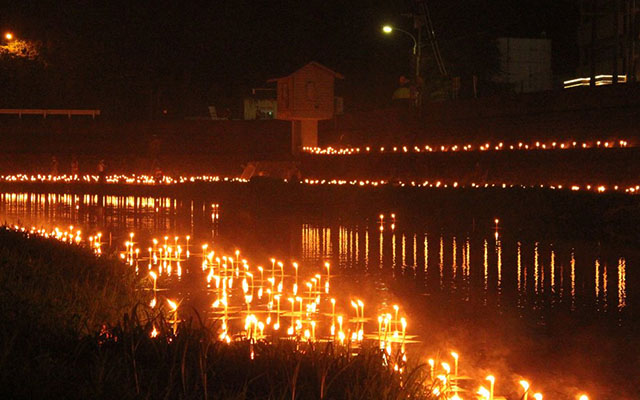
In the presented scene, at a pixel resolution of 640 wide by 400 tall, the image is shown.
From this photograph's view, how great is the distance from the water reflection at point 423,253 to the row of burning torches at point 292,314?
119 centimetres

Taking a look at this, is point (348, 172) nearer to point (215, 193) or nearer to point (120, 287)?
point (215, 193)

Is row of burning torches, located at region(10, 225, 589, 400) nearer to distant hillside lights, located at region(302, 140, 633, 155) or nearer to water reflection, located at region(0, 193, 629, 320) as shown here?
water reflection, located at region(0, 193, 629, 320)

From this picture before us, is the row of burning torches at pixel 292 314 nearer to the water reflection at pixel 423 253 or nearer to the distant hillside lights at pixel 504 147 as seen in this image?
the water reflection at pixel 423 253

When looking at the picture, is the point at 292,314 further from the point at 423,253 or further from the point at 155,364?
the point at 423,253

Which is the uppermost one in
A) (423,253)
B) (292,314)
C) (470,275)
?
(423,253)

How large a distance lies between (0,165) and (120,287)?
38610mm

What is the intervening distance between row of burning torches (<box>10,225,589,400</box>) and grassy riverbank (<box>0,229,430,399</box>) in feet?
0.96

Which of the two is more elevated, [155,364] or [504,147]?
[504,147]

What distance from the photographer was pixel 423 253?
17.0m

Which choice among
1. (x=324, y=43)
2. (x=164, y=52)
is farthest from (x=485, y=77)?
(x=164, y=52)

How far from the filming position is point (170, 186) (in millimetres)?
36344

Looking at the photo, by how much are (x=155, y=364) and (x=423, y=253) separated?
10526mm

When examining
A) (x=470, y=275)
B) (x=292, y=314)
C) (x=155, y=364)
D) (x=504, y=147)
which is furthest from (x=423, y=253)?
(x=504, y=147)

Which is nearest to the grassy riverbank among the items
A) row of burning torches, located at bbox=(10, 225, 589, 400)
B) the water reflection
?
row of burning torches, located at bbox=(10, 225, 589, 400)
